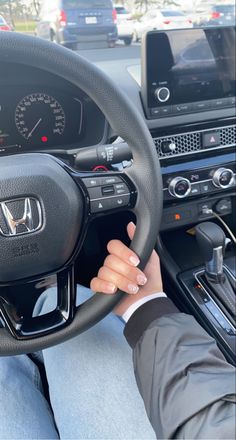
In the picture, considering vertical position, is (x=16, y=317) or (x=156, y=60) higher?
(x=156, y=60)

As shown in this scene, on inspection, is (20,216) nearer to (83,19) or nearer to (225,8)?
(83,19)

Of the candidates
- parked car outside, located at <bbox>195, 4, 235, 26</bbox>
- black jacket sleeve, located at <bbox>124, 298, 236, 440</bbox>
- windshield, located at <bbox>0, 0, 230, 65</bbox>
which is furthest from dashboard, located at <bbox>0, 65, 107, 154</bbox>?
parked car outside, located at <bbox>195, 4, 235, 26</bbox>

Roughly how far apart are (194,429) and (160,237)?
94 centimetres

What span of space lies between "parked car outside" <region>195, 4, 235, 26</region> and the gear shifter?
0.84 m

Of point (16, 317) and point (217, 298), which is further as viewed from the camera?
point (217, 298)

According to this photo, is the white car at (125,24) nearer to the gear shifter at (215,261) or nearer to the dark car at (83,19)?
the dark car at (83,19)

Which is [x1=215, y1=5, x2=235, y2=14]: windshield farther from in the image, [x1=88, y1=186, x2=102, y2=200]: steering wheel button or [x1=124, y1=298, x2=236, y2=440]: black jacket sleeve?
[x1=124, y1=298, x2=236, y2=440]: black jacket sleeve

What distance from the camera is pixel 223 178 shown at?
153 cm

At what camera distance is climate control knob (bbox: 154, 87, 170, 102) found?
1.43 meters

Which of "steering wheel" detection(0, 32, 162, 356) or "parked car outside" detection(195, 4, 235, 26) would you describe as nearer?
"steering wheel" detection(0, 32, 162, 356)

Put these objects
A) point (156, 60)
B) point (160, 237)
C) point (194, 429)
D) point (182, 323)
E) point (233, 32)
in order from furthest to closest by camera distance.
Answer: point (160, 237), point (233, 32), point (156, 60), point (182, 323), point (194, 429)

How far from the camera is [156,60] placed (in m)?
1.40

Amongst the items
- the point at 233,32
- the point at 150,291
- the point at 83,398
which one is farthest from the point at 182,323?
the point at 233,32

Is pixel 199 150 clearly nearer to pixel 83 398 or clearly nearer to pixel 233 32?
pixel 233 32
